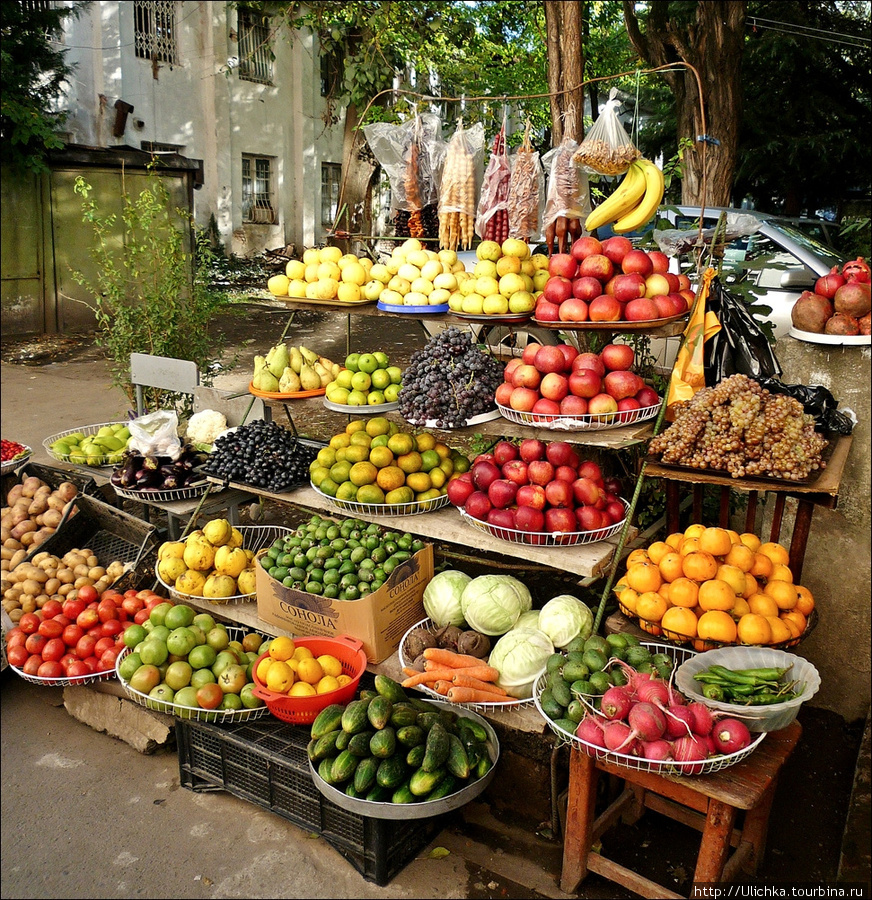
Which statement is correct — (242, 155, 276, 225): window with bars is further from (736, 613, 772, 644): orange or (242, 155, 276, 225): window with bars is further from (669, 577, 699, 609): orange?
(736, 613, 772, 644): orange

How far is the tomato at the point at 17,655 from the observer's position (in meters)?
3.67

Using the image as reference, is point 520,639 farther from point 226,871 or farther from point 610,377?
point 226,871

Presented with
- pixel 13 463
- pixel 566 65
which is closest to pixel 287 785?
pixel 13 463

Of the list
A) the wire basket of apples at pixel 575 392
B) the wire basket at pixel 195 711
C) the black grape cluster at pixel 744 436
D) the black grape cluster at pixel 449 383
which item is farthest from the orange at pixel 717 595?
the wire basket at pixel 195 711

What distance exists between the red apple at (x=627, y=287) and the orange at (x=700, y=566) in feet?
3.38

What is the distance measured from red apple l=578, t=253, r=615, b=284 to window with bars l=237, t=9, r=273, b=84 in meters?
14.4

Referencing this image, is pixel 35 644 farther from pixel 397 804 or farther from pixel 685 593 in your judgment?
pixel 685 593

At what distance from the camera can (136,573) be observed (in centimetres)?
418

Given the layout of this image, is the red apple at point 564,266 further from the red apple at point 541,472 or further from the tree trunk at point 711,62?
the tree trunk at point 711,62

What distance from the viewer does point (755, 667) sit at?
8.68 feet

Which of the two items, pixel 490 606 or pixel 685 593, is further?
pixel 490 606

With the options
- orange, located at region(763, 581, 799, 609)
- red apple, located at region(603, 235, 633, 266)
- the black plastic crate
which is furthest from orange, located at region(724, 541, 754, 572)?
the black plastic crate

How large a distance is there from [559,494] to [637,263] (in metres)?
1.00

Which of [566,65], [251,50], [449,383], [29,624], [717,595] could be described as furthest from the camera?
[251,50]
